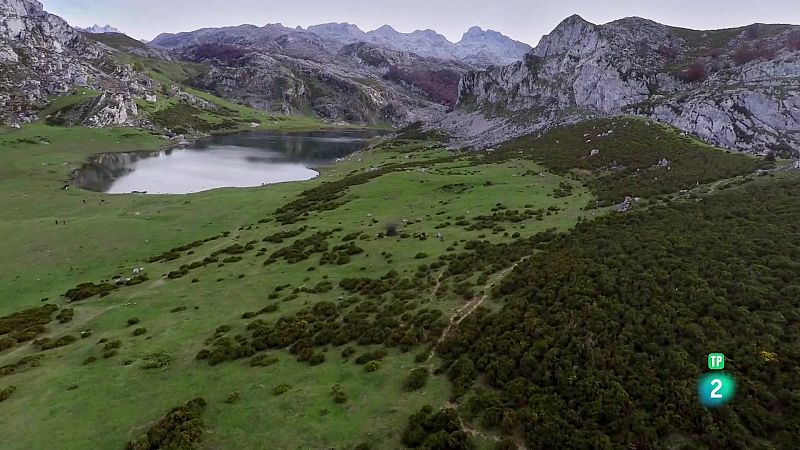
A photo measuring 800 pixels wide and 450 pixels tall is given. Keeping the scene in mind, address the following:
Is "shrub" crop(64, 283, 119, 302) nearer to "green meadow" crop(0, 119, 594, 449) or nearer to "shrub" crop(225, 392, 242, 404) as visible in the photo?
"green meadow" crop(0, 119, 594, 449)

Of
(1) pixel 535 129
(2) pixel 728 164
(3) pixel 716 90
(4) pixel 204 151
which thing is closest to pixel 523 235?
(2) pixel 728 164

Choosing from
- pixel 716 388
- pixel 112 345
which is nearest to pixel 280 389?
pixel 112 345

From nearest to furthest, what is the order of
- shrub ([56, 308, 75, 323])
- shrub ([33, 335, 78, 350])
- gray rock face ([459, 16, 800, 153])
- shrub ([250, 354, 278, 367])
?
shrub ([250, 354, 278, 367]) → shrub ([33, 335, 78, 350]) → shrub ([56, 308, 75, 323]) → gray rock face ([459, 16, 800, 153])

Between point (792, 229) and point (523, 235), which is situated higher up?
point (792, 229)

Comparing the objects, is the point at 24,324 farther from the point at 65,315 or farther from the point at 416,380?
the point at 416,380

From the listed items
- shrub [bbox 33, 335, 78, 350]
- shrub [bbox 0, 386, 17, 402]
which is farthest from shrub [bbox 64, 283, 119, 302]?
shrub [bbox 0, 386, 17, 402]

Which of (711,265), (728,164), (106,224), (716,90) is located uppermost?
(716,90)

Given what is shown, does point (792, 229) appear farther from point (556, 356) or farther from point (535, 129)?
point (535, 129)
